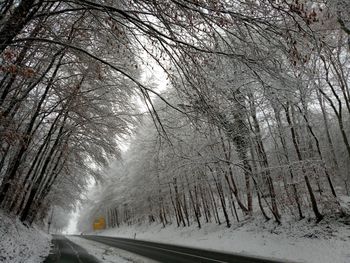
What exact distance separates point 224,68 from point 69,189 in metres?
26.9

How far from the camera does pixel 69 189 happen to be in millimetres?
27312

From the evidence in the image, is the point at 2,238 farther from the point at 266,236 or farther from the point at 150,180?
the point at 150,180

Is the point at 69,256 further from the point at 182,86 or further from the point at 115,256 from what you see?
the point at 182,86

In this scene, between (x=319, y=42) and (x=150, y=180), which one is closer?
(x=319, y=42)

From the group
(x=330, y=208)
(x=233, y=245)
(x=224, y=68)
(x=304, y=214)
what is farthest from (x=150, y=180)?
(x=224, y=68)

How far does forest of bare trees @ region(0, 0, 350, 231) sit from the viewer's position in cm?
352

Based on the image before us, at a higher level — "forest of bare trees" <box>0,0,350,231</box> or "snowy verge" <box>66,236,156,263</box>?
"forest of bare trees" <box>0,0,350,231</box>

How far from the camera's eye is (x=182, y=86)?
906cm

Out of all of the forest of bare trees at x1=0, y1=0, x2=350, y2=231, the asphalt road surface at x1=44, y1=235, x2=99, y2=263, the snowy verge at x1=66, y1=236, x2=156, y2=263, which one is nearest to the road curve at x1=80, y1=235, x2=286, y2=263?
the snowy verge at x1=66, y1=236, x2=156, y2=263

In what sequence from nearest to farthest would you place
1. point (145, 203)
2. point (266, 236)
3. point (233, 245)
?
point (266, 236), point (233, 245), point (145, 203)

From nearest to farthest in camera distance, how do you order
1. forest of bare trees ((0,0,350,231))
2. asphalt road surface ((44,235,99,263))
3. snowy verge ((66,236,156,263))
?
1. forest of bare trees ((0,0,350,231))
2. asphalt road surface ((44,235,99,263))
3. snowy verge ((66,236,156,263))

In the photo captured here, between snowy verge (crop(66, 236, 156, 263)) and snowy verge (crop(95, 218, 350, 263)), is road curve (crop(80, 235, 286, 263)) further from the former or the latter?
snowy verge (crop(95, 218, 350, 263))

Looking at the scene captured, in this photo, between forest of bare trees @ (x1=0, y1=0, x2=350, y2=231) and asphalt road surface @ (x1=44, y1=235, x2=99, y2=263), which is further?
asphalt road surface @ (x1=44, y1=235, x2=99, y2=263)

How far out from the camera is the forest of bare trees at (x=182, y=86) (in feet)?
11.5
